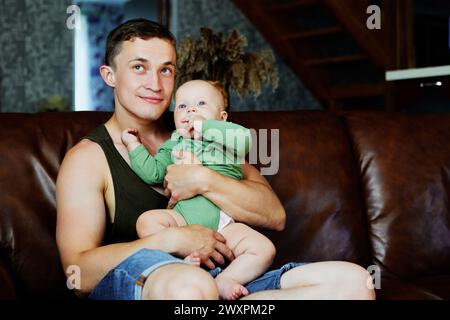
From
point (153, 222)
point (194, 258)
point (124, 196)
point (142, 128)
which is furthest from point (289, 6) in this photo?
point (194, 258)

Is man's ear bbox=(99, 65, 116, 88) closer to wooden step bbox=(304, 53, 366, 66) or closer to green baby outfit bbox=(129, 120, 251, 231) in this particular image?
green baby outfit bbox=(129, 120, 251, 231)

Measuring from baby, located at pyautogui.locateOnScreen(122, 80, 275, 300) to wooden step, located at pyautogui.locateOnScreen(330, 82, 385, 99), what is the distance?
365 cm

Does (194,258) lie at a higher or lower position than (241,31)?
lower

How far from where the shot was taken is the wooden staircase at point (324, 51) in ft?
17.3

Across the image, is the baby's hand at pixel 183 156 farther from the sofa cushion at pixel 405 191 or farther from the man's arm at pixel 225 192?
the sofa cushion at pixel 405 191

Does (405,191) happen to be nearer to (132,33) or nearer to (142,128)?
(142,128)

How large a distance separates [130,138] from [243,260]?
447 millimetres

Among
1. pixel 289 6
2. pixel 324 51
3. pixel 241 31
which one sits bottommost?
Result: pixel 324 51

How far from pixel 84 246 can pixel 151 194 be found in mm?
252

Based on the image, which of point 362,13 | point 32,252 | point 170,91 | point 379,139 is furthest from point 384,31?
point 32,252

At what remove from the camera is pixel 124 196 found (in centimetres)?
170

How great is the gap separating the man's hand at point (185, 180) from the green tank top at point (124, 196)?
0.09m

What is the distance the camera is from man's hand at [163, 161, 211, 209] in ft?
5.40
